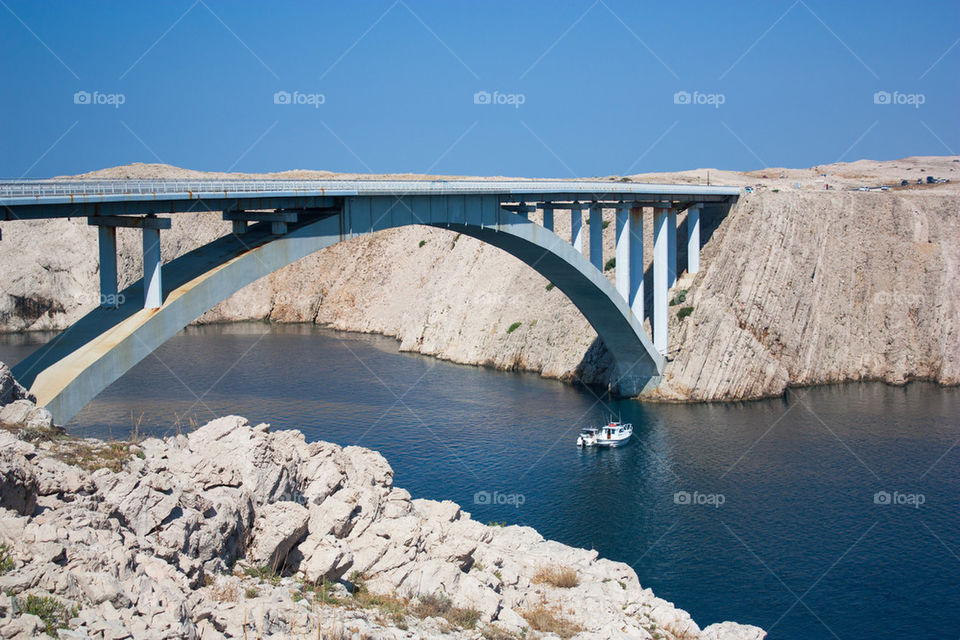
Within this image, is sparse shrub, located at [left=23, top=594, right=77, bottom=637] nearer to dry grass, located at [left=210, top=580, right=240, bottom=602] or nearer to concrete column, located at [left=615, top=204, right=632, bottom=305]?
dry grass, located at [left=210, top=580, right=240, bottom=602]

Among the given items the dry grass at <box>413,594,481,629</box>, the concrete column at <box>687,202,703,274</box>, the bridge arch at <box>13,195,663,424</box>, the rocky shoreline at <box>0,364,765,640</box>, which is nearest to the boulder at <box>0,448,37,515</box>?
the rocky shoreline at <box>0,364,765,640</box>

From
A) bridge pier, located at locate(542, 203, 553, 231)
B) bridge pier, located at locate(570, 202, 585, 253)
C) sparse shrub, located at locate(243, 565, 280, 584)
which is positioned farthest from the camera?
bridge pier, located at locate(570, 202, 585, 253)

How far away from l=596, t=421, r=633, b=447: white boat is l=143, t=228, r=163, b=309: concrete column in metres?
20.7

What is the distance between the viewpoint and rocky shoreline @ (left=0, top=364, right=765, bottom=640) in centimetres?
999

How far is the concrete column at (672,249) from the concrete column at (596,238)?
5413 millimetres

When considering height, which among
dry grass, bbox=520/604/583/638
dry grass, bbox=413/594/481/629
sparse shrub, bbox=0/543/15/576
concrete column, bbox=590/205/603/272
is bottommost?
A: dry grass, bbox=520/604/583/638

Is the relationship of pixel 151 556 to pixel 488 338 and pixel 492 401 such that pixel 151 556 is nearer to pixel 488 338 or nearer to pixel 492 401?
pixel 492 401

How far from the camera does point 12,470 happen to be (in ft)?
35.1

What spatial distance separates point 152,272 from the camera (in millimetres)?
21797

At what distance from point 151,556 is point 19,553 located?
5.85ft

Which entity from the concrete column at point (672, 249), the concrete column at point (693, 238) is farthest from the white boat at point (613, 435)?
the concrete column at point (693, 238)

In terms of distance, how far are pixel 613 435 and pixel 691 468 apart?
4.46 meters

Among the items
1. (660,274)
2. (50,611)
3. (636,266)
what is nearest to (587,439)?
(660,274)

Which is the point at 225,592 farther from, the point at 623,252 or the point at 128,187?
the point at 623,252
